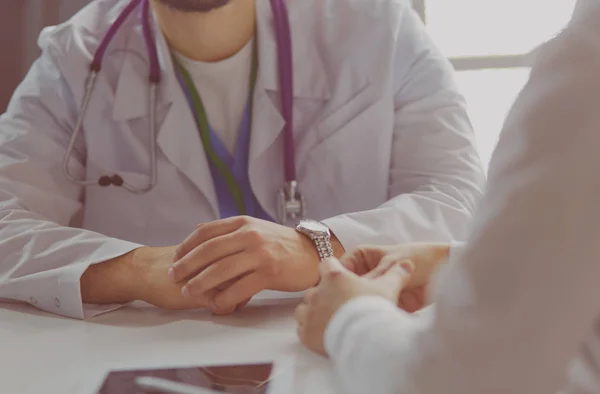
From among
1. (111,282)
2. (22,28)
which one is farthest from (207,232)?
(22,28)

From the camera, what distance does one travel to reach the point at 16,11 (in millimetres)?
1775

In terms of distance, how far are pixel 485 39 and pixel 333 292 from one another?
1363mm

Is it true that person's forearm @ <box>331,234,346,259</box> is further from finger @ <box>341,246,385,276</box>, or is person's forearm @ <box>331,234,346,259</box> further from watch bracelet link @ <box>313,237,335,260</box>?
finger @ <box>341,246,385,276</box>

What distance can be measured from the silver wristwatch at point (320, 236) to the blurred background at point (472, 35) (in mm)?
928

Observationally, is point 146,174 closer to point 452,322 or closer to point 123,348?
point 123,348

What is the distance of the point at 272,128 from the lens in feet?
3.86

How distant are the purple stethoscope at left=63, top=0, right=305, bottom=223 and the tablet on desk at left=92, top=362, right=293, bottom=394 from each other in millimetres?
542

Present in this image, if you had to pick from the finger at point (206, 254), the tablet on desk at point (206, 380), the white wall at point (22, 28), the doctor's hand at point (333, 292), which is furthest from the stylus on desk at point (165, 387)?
the white wall at point (22, 28)

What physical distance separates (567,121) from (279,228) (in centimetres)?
54

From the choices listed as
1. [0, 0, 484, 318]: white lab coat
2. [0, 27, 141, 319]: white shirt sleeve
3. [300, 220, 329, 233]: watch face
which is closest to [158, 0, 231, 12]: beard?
[0, 0, 484, 318]: white lab coat

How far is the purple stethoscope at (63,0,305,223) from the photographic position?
3.82 feet

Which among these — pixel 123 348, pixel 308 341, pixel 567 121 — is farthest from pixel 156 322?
pixel 567 121

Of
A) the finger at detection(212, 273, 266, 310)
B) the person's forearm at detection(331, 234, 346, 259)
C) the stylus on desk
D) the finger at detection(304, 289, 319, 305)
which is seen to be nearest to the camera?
the stylus on desk

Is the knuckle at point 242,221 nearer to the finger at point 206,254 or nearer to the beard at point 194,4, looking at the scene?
the finger at point 206,254
